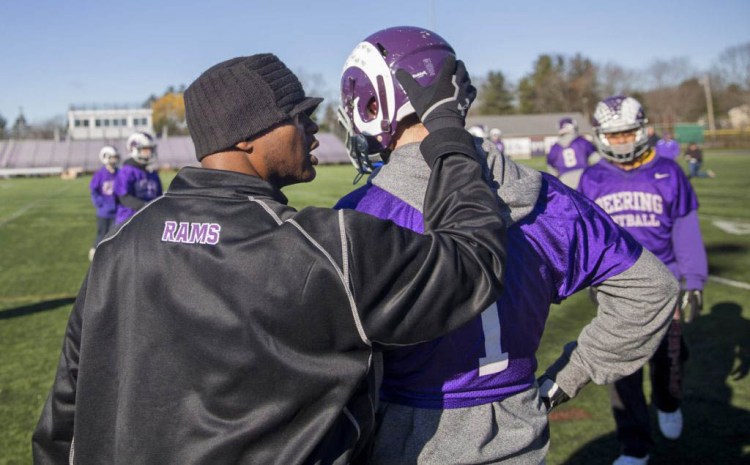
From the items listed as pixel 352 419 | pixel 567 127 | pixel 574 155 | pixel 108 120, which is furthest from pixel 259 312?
pixel 108 120

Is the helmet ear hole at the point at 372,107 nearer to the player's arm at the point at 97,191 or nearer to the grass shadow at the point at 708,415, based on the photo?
the grass shadow at the point at 708,415

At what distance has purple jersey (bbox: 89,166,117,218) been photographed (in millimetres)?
12789

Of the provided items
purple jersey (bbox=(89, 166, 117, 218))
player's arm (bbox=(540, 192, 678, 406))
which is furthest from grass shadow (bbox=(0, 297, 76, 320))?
player's arm (bbox=(540, 192, 678, 406))

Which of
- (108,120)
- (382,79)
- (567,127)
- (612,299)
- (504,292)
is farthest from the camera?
(108,120)

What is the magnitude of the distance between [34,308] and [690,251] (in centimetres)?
813

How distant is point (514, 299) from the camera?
7.00ft

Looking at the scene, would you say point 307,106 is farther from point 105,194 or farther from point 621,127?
point 105,194

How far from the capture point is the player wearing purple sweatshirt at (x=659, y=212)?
5.03 meters

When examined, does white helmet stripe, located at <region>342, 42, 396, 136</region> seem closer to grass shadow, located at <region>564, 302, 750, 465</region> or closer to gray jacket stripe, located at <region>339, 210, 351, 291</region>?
gray jacket stripe, located at <region>339, 210, 351, 291</region>

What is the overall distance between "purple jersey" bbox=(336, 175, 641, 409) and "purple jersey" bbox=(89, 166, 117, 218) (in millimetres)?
11415

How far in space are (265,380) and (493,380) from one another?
0.69 meters

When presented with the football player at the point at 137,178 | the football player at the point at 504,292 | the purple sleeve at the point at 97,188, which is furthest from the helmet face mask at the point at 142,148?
the football player at the point at 504,292

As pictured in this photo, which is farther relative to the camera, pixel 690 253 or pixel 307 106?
pixel 690 253

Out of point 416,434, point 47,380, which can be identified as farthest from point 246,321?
point 47,380
